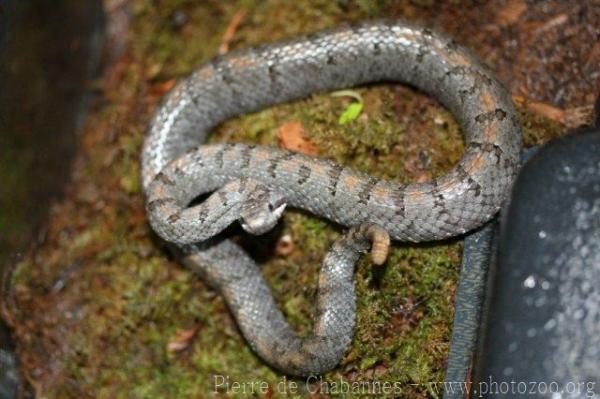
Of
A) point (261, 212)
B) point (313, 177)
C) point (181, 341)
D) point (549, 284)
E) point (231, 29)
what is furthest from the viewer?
point (231, 29)

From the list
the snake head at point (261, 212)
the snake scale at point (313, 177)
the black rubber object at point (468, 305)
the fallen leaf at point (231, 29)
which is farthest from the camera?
the fallen leaf at point (231, 29)

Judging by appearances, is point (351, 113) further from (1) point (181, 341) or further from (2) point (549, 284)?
(2) point (549, 284)

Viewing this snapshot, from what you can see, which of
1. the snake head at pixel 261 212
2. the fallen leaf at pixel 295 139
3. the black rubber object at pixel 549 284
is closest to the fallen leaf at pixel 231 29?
the fallen leaf at pixel 295 139

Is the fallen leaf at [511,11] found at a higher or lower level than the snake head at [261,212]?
higher

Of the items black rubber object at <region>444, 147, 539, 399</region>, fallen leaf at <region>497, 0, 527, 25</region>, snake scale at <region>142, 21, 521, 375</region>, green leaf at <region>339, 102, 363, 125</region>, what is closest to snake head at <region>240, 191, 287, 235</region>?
snake scale at <region>142, 21, 521, 375</region>

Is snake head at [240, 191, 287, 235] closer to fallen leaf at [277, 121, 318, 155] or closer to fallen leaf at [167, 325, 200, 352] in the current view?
fallen leaf at [277, 121, 318, 155]

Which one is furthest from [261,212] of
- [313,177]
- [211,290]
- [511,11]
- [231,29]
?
[511,11]

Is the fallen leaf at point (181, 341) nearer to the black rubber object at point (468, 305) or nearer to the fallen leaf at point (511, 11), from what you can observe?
the black rubber object at point (468, 305)
